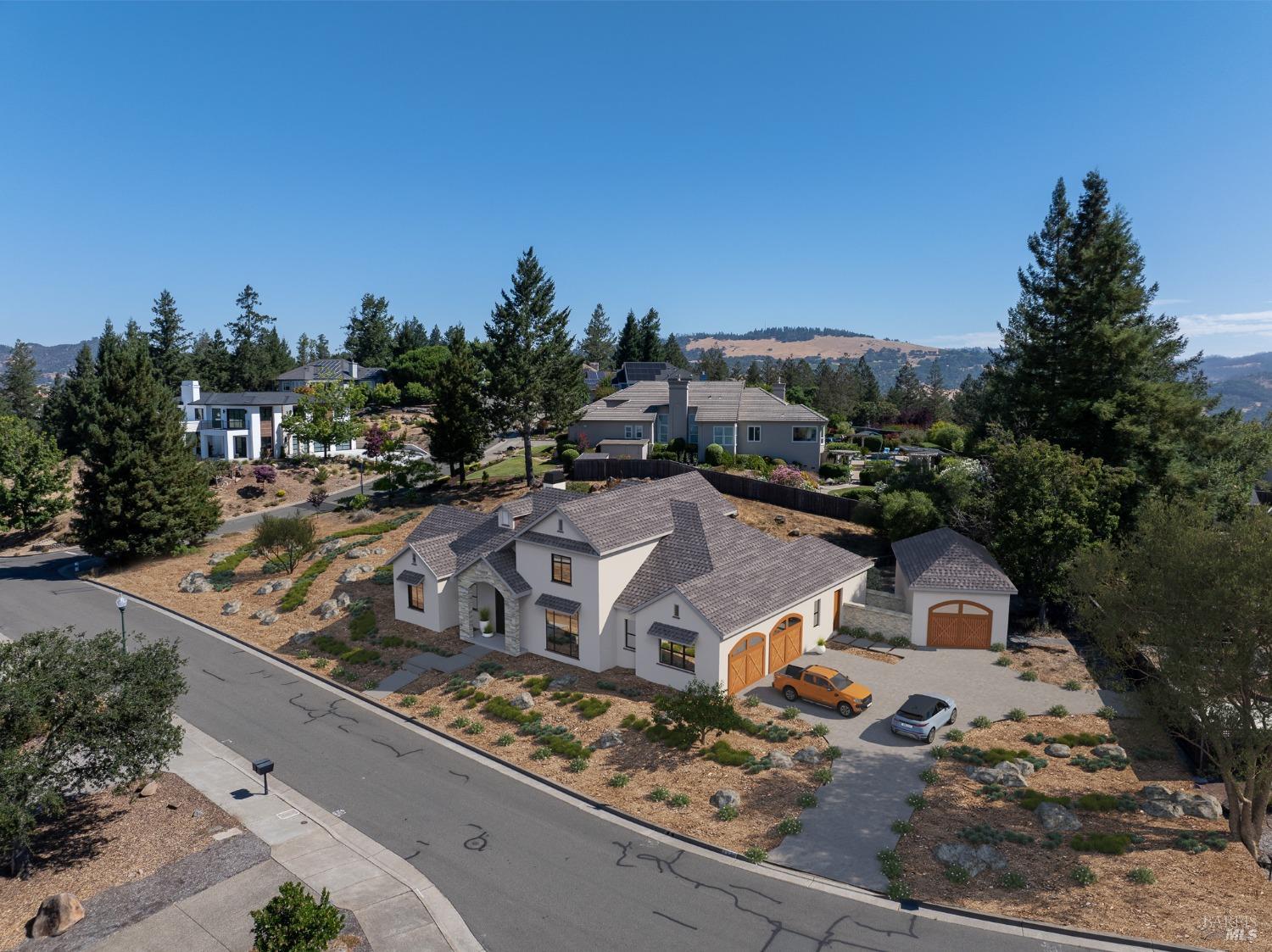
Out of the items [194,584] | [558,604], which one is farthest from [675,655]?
[194,584]

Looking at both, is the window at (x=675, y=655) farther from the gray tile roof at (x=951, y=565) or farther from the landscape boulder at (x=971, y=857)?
the landscape boulder at (x=971, y=857)

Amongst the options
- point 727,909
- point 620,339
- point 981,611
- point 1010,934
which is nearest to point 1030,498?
point 981,611

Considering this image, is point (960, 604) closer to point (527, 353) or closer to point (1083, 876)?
point (1083, 876)

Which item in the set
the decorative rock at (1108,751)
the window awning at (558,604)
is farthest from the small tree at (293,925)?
the decorative rock at (1108,751)

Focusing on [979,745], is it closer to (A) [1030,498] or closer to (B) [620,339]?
(A) [1030,498]

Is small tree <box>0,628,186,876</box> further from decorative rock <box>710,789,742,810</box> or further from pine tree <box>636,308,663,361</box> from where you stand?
pine tree <box>636,308,663,361</box>

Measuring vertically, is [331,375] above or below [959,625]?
above
